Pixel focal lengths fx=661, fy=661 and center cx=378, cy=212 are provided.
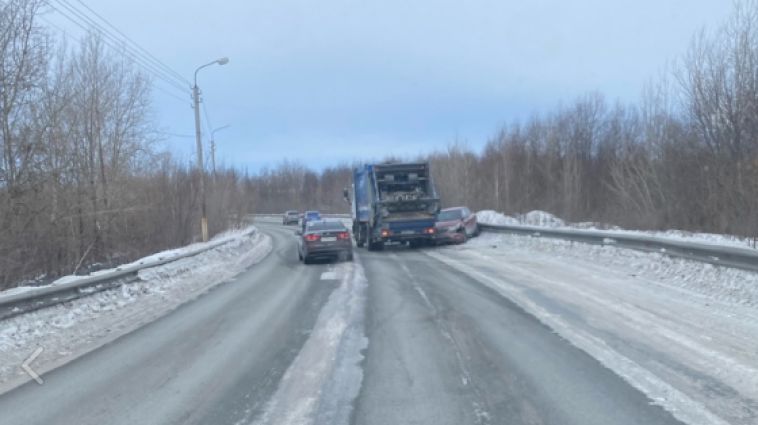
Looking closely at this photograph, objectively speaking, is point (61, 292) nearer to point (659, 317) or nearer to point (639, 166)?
point (659, 317)

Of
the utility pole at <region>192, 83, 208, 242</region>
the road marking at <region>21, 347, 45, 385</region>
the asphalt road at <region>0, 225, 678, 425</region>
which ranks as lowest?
the asphalt road at <region>0, 225, 678, 425</region>

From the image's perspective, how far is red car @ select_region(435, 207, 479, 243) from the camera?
29922 mm

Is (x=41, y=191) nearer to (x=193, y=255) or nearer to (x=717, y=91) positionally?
(x=193, y=255)

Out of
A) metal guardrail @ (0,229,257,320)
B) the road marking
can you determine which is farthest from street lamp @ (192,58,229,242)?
the road marking

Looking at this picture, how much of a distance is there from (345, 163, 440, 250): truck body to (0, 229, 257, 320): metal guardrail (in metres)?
12.3

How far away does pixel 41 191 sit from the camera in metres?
19.8

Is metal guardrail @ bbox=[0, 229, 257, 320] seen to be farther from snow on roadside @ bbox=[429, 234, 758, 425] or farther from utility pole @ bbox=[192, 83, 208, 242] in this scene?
utility pole @ bbox=[192, 83, 208, 242]

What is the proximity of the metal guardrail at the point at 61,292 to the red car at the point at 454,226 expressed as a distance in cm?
1589

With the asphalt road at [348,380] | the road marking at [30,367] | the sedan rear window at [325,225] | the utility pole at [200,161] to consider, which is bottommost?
the asphalt road at [348,380]

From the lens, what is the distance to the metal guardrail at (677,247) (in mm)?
12391

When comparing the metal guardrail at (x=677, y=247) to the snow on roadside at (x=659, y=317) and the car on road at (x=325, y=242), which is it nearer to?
the snow on roadside at (x=659, y=317)

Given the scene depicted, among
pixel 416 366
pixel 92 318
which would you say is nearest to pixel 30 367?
pixel 92 318

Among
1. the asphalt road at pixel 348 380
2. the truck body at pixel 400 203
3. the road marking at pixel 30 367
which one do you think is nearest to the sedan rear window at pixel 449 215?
the truck body at pixel 400 203

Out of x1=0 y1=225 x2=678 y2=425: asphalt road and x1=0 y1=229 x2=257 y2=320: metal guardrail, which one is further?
x1=0 y1=229 x2=257 y2=320: metal guardrail
